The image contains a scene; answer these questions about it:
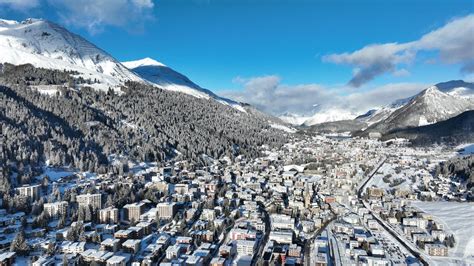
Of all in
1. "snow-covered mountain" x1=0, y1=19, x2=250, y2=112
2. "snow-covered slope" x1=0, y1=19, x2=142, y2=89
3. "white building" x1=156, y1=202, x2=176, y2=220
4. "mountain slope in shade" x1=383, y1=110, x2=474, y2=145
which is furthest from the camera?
"mountain slope in shade" x1=383, y1=110, x2=474, y2=145

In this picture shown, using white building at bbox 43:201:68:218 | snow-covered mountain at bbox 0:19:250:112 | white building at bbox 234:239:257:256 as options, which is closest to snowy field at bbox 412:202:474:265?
white building at bbox 234:239:257:256

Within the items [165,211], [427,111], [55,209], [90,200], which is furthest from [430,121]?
[55,209]

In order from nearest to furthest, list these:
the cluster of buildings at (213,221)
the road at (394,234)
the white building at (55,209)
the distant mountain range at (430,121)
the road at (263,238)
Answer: the cluster of buildings at (213,221), the road at (263,238), the road at (394,234), the white building at (55,209), the distant mountain range at (430,121)

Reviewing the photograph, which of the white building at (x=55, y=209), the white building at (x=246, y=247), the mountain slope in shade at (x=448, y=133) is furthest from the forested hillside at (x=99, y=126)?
the mountain slope in shade at (x=448, y=133)

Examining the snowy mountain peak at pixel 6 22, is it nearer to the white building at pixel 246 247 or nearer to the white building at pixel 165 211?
the white building at pixel 165 211

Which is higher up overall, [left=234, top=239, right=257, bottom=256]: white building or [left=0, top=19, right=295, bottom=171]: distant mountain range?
[left=0, top=19, right=295, bottom=171]: distant mountain range

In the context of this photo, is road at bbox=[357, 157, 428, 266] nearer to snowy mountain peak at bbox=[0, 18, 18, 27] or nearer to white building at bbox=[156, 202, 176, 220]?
white building at bbox=[156, 202, 176, 220]

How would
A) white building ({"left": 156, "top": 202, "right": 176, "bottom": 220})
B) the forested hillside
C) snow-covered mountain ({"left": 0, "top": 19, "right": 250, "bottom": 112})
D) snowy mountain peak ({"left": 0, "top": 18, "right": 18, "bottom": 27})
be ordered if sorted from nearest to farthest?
white building ({"left": 156, "top": 202, "right": 176, "bottom": 220})
the forested hillside
snow-covered mountain ({"left": 0, "top": 19, "right": 250, "bottom": 112})
snowy mountain peak ({"left": 0, "top": 18, "right": 18, "bottom": 27})
